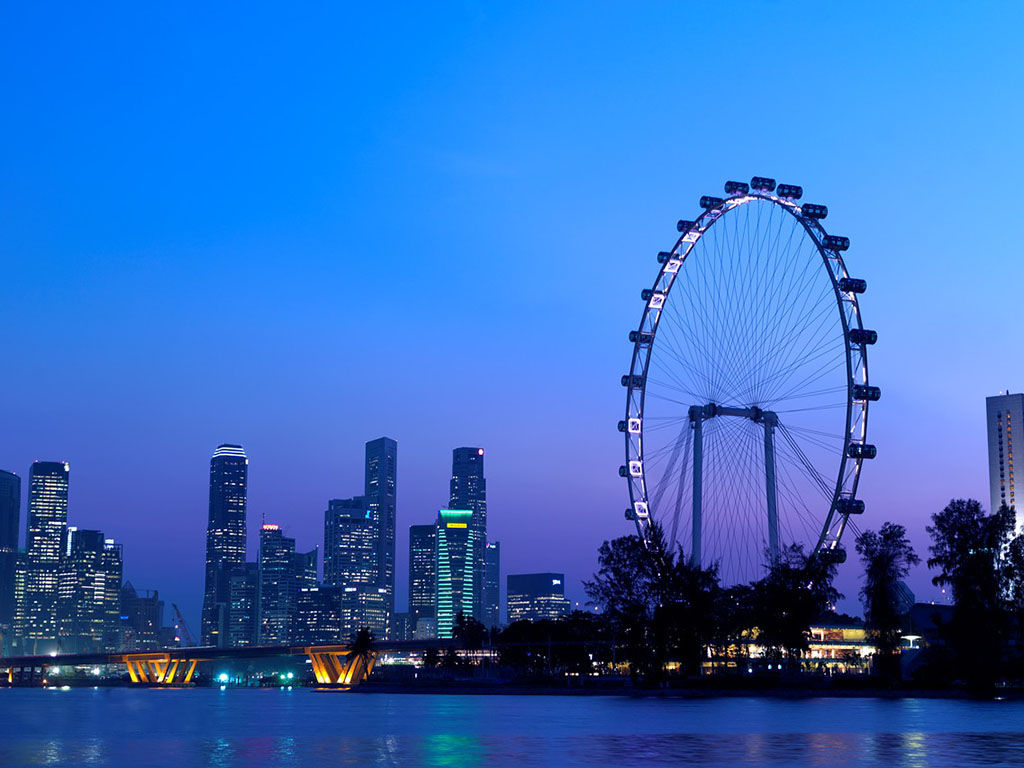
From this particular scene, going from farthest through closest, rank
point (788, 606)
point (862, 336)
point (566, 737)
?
point (788, 606) < point (862, 336) < point (566, 737)

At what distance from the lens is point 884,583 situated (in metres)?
130

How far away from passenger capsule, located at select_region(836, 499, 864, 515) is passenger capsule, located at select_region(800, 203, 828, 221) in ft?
79.0

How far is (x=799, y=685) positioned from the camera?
13625cm

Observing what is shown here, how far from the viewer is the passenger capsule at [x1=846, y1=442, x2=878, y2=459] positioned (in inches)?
4257

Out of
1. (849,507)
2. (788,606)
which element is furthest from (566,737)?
(788,606)

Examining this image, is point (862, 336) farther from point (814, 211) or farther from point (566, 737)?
point (566, 737)

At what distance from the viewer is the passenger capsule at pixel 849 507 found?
10869 centimetres

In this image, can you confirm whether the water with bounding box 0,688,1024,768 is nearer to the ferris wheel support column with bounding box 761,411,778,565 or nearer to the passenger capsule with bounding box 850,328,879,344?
the ferris wheel support column with bounding box 761,411,778,565

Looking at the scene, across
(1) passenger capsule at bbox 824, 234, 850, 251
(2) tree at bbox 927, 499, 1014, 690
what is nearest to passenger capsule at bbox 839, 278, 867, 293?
(1) passenger capsule at bbox 824, 234, 850, 251

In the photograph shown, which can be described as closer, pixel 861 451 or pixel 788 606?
pixel 861 451

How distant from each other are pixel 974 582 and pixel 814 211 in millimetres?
35964

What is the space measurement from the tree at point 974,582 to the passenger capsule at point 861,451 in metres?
17.5

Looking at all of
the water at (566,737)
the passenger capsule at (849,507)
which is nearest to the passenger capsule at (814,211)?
the passenger capsule at (849,507)

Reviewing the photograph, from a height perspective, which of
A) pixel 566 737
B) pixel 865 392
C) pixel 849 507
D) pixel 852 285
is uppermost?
pixel 852 285
